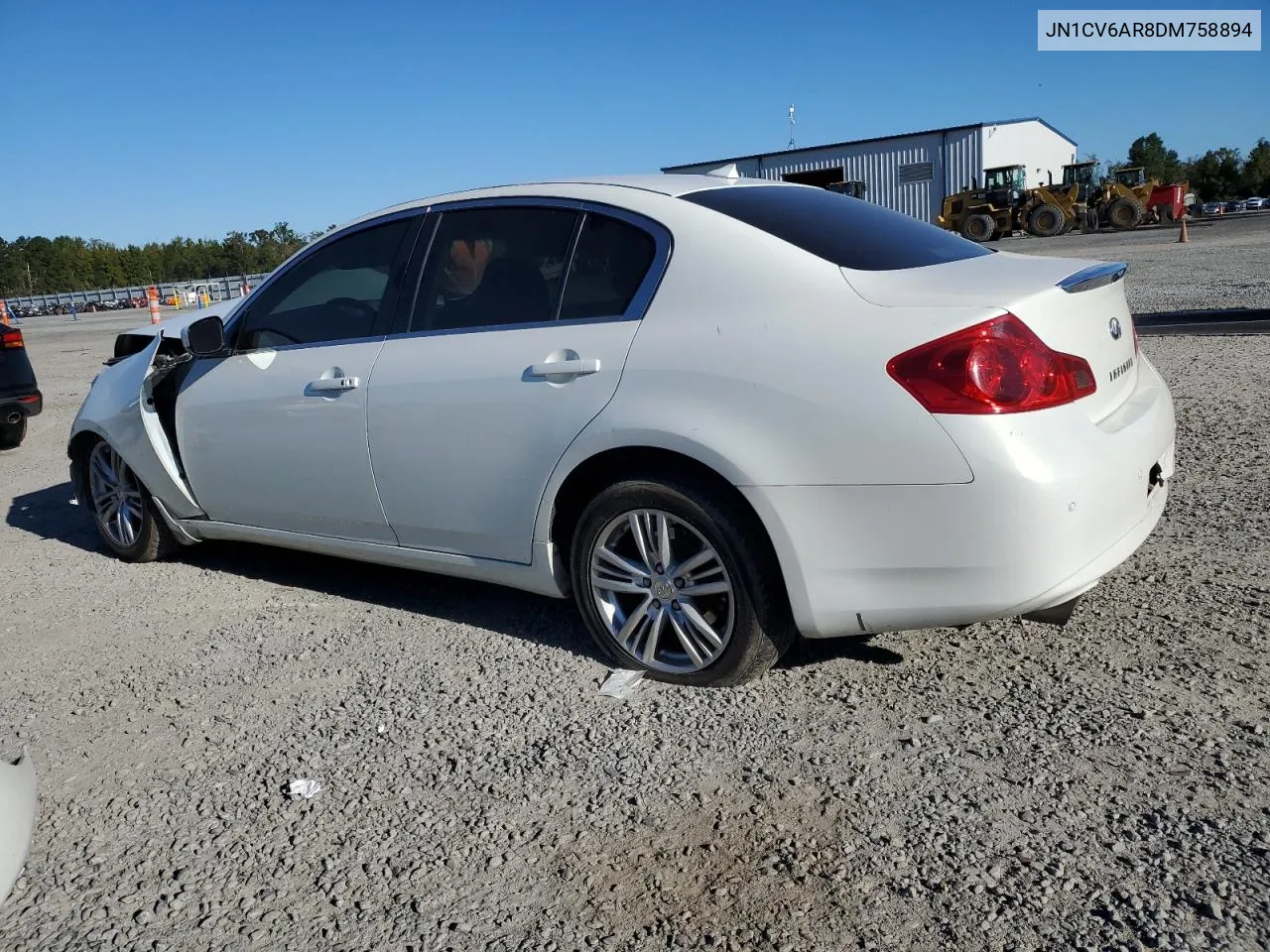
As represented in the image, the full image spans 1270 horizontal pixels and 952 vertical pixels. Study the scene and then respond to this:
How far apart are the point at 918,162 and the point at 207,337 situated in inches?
2050

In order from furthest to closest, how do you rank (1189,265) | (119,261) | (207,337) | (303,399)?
(119,261) → (1189,265) → (207,337) → (303,399)

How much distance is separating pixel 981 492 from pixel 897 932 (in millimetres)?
1143

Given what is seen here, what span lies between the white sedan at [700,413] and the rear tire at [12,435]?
617cm

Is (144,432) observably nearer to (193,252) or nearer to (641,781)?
(641,781)

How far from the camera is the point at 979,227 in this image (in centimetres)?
3800

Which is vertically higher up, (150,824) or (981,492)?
(981,492)

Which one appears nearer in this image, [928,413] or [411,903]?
[411,903]

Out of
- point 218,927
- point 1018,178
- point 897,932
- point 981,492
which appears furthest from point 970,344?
point 1018,178

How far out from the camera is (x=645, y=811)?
9.34ft

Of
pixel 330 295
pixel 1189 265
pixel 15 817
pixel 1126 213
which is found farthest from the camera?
pixel 1126 213

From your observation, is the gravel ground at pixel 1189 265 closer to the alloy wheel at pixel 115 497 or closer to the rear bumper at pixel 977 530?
the rear bumper at pixel 977 530

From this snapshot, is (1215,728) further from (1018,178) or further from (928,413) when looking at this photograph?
(1018,178)

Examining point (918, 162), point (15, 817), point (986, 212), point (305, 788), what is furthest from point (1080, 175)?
point (15, 817)

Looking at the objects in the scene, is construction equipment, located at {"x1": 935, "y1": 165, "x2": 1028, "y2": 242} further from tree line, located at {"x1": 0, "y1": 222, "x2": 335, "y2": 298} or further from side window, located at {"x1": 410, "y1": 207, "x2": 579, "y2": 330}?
tree line, located at {"x1": 0, "y1": 222, "x2": 335, "y2": 298}
